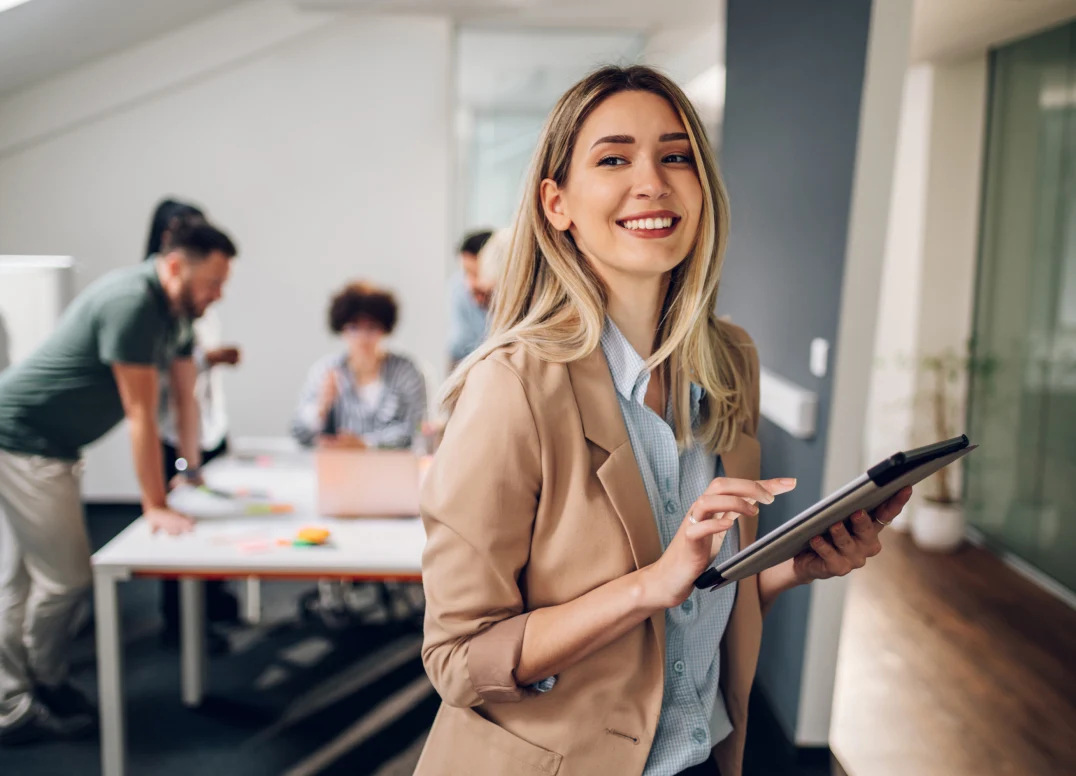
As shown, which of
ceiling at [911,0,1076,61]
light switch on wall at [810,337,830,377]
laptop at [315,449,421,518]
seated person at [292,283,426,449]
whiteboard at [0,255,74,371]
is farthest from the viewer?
seated person at [292,283,426,449]

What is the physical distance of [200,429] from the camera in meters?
3.28

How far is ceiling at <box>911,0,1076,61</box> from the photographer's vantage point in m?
1.81

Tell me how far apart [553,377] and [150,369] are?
1907mm

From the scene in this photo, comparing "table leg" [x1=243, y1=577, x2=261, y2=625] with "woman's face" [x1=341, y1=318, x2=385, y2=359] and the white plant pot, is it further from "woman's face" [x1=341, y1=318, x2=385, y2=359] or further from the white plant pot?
the white plant pot

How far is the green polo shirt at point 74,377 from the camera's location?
99.7 inches

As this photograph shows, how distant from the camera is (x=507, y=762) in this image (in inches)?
39.0

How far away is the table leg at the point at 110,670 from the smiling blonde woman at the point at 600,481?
4.89 ft

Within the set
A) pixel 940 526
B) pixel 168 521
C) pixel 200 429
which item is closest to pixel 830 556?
pixel 168 521

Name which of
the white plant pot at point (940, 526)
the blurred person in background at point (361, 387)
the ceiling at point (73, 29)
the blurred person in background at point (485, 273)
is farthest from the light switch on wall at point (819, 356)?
the ceiling at point (73, 29)

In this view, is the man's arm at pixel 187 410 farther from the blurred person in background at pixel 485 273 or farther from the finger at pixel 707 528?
the finger at pixel 707 528

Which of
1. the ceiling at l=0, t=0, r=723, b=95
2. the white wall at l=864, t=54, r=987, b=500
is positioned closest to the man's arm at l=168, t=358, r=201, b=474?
the ceiling at l=0, t=0, r=723, b=95

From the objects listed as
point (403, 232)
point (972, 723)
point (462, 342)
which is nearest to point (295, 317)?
point (403, 232)

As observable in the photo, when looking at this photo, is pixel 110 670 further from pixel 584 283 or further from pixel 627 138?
pixel 627 138

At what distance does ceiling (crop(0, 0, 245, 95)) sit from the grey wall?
7.94ft
